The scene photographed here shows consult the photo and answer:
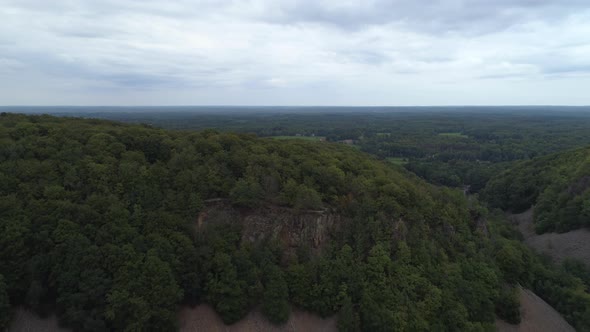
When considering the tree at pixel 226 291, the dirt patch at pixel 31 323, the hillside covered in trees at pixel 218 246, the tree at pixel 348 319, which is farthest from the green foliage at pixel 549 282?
the dirt patch at pixel 31 323

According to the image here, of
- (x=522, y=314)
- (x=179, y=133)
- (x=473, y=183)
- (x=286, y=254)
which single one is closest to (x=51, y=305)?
(x=286, y=254)

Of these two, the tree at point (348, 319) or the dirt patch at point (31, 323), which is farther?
the tree at point (348, 319)

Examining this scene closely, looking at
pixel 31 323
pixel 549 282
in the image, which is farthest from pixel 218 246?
pixel 549 282

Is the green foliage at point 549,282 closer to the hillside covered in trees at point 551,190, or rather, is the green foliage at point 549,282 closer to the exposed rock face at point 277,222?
the hillside covered in trees at point 551,190

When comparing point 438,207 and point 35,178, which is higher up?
point 35,178

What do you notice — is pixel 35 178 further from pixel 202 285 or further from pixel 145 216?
pixel 202 285

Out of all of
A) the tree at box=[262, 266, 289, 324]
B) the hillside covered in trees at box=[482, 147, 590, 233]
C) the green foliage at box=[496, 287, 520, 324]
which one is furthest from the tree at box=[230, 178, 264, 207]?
the hillside covered in trees at box=[482, 147, 590, 233]
